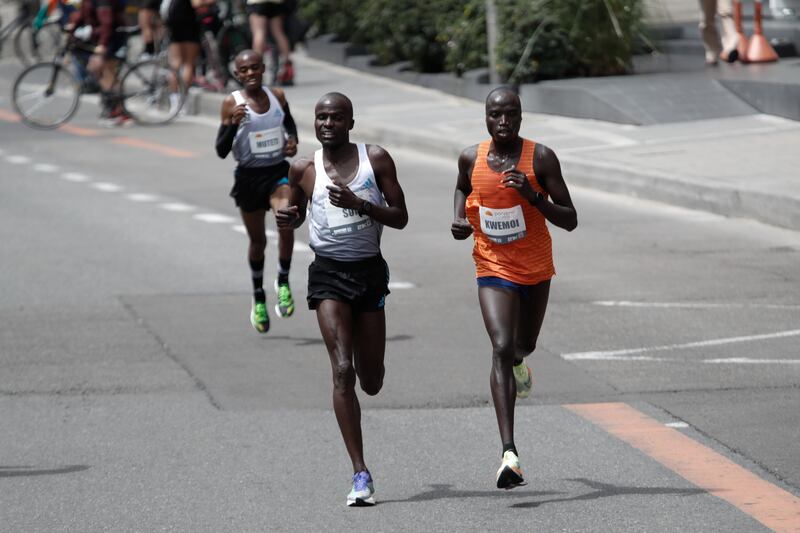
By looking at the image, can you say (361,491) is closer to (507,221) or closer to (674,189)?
(507,221)

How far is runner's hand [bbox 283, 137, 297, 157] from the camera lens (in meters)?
10.6

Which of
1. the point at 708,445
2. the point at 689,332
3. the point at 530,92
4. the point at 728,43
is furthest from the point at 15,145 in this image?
the point at 708,445

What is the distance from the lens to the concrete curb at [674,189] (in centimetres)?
1386

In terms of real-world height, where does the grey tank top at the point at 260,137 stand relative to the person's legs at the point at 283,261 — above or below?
above

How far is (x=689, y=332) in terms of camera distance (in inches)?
400

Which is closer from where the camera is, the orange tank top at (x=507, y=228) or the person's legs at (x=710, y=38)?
the orange tank top at (x=507, y=228)

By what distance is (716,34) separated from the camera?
70.8ft

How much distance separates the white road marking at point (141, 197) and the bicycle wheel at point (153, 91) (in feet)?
18.9

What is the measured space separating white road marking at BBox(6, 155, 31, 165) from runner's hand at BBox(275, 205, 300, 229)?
13234 mm

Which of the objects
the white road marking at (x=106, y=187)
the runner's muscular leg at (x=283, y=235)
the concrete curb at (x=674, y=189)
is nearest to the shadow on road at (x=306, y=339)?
the runner's muscular leg at (x=283, y=235)

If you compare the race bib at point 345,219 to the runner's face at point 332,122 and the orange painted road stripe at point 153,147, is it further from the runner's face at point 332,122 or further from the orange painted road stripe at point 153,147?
the orange painted road stripe at point 153,147

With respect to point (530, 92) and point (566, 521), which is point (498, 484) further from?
point (530, 92)

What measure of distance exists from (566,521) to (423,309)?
15.9 feet

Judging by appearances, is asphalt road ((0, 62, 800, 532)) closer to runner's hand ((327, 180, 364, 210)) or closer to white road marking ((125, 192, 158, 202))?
white road marking ((125, 192, 158, 202))
